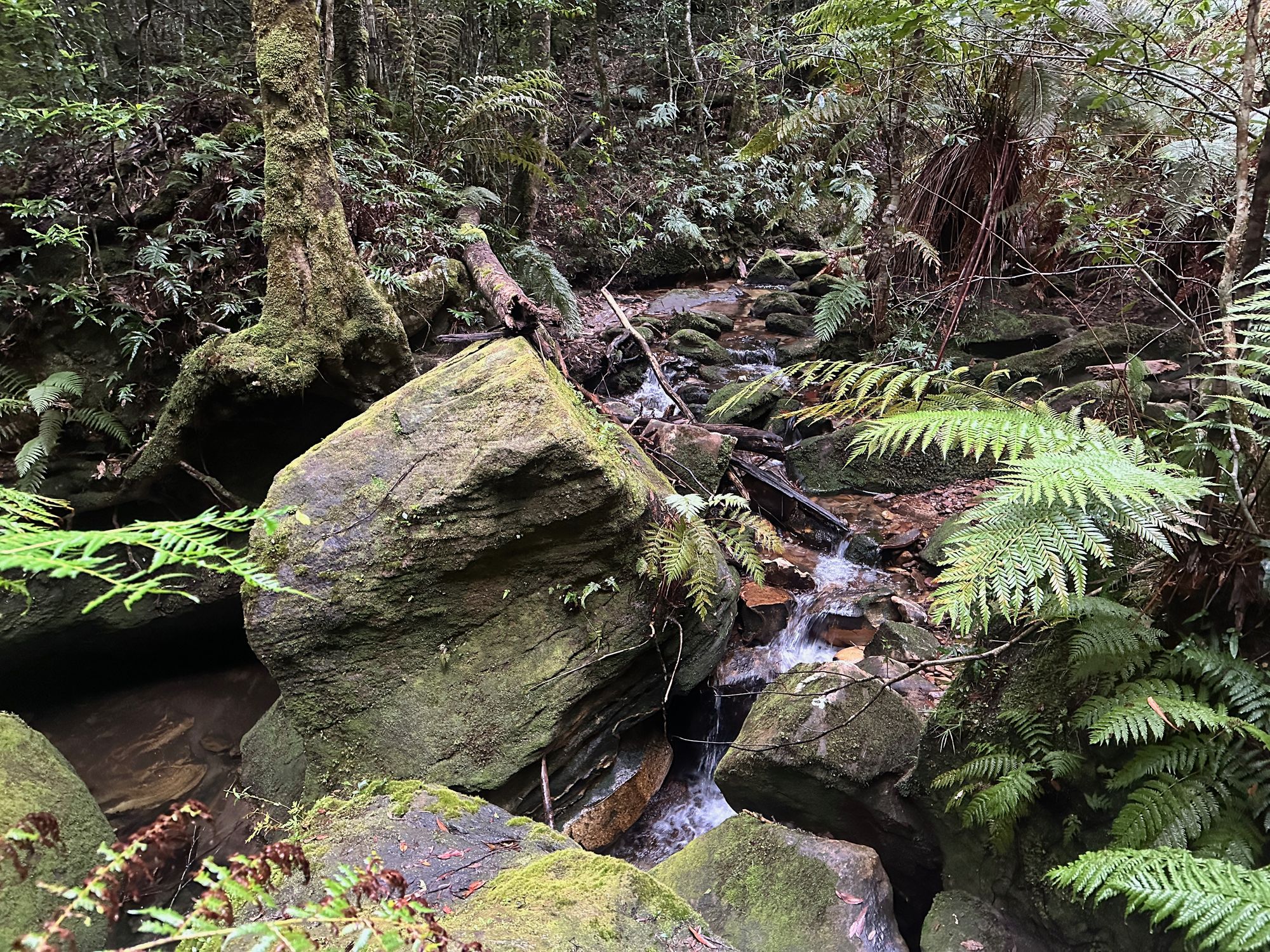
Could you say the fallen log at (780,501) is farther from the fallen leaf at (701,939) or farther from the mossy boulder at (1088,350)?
the fallen leaf at (701,939)

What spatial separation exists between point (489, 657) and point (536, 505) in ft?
2.80

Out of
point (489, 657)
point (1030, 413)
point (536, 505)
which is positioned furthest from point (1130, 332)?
point (489, 657)

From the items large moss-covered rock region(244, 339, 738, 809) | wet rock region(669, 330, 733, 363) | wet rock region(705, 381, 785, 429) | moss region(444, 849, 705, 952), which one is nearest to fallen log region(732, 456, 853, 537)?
wet rock region(705, 381, 785, 429)

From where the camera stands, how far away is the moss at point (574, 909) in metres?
1.70

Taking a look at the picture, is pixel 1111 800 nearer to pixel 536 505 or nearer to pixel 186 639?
pixel 536 505

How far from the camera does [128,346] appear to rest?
4.48m

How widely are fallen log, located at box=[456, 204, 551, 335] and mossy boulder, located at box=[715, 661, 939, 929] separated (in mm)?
3332

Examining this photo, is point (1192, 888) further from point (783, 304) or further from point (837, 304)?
point (783, 304)

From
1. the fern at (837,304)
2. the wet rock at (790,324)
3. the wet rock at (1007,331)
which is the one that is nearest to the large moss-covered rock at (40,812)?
the fern at (837,304)

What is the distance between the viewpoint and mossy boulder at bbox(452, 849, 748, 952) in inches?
66.7

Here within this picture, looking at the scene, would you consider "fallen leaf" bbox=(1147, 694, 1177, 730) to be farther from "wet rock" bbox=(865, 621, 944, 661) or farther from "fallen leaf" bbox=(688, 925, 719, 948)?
"wet rock" bbox=(865, 621, 944, 661)

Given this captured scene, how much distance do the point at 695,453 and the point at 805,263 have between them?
24.5 ft

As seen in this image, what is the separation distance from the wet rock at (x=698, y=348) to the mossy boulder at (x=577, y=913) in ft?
22.7

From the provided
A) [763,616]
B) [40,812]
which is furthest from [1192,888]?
[40,812]
